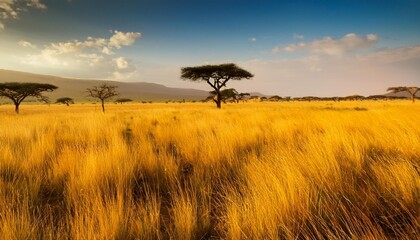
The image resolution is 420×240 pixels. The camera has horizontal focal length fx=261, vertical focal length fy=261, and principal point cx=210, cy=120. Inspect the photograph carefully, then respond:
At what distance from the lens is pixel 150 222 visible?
6.91 ft

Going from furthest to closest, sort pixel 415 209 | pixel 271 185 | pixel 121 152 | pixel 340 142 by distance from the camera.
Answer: pixel 340 142 < pixel 121 152 < pixel 271 185 < pixel 415 209

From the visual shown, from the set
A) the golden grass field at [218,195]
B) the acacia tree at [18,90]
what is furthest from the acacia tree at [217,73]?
the golden grass field at [218,195]

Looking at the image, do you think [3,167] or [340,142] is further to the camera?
[340,142]

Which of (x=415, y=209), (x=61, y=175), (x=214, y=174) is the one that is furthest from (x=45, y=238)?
(x=415, y=209)

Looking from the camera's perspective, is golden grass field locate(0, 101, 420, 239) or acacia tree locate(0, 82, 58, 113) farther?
acacia tree locate(0, 82, 58, 113)

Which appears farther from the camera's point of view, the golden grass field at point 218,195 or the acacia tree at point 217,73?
the acacia tree at point 217,73

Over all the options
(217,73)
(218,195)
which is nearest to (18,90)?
(217,73)

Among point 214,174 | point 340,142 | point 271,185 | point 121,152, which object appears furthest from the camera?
point 340,142

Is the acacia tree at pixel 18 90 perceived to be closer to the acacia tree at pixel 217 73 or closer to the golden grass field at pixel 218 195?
the acacia tree at pixel 217 73

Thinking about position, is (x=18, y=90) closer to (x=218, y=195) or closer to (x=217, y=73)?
(x=217, y=73)

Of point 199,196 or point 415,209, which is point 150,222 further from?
point 415,209

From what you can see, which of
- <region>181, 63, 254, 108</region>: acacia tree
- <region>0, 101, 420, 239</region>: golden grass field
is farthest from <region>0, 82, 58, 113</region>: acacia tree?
<region>0, 101, 420, 239</region>: golden grass field

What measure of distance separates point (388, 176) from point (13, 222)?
3.19 metres

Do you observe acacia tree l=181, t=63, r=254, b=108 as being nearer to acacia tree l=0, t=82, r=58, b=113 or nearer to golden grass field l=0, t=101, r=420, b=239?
acacia tree l=0, t=82, r=58, b=113
